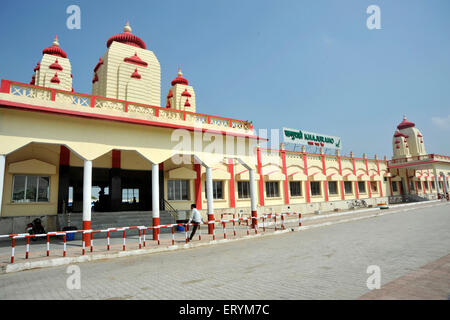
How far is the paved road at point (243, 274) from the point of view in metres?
4.83

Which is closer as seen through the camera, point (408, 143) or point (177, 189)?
point (177, 189)

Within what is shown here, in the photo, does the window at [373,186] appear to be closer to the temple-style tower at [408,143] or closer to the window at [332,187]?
the window at [332,187]

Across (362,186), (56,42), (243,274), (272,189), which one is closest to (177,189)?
(272,189)

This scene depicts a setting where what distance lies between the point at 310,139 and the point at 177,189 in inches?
734

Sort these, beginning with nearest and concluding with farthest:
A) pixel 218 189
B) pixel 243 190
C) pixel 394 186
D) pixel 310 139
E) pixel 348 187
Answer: pixel 218 189, pixel 243 190, pixel 310 139, pixel 348 187, pixel 394 186

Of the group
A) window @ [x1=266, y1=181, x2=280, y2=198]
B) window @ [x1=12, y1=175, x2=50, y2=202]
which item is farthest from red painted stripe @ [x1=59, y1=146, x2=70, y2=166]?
window @ [x1=266, y1=181, x2=280, y2=198]

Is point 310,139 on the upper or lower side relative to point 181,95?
lower

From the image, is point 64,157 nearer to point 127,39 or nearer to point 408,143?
point 127,39

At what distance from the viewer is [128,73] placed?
62.4ft

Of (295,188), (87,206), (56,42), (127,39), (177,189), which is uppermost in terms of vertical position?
(56,42)

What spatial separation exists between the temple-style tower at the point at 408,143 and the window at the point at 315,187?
25.3m

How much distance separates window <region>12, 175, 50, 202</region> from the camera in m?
14.5

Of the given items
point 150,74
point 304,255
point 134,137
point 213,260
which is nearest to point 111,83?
point 150,74

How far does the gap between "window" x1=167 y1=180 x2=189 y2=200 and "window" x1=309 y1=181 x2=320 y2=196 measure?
1464 centimetres
